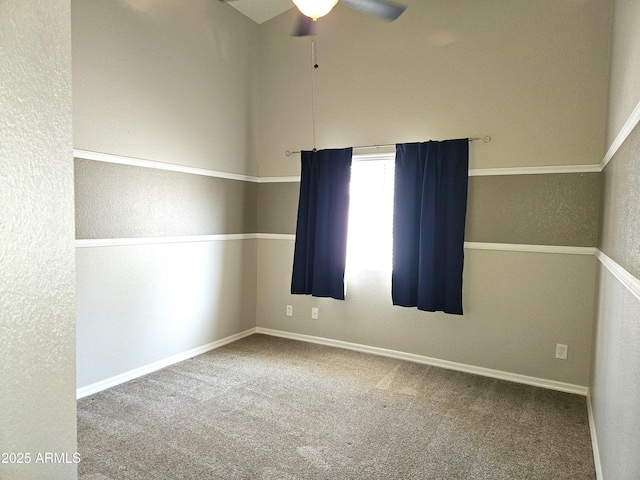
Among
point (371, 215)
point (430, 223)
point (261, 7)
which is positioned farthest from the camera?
point (261, 7)

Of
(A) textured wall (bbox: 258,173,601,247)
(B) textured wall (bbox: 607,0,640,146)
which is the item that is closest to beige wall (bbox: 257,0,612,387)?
(A) textured wall (bbox: 258,173,601,247)

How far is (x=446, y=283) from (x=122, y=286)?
2.61m

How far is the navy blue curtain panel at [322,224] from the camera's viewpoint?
3965 millimetres

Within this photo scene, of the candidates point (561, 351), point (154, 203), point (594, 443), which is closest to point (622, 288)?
point (594, 443)

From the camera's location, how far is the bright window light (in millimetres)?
3906

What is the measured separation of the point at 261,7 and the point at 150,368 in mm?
3513

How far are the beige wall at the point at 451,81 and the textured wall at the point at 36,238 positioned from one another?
3145mm

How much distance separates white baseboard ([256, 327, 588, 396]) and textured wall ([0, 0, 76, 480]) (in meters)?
3.20

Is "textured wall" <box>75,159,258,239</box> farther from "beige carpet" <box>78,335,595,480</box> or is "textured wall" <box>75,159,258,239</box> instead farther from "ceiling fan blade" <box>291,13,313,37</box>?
"ceiling fan blade" <box>291,13,313,37</box>

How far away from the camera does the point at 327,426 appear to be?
261 cm

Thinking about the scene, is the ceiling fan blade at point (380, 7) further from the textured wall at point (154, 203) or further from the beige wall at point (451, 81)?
the textured wall at point (154, 203)

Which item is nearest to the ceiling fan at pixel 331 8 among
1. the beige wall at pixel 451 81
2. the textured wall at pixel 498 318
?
the beige wall at pixel 451 81

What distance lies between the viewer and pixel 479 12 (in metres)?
3.40

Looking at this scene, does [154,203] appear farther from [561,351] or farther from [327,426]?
[561,351]
